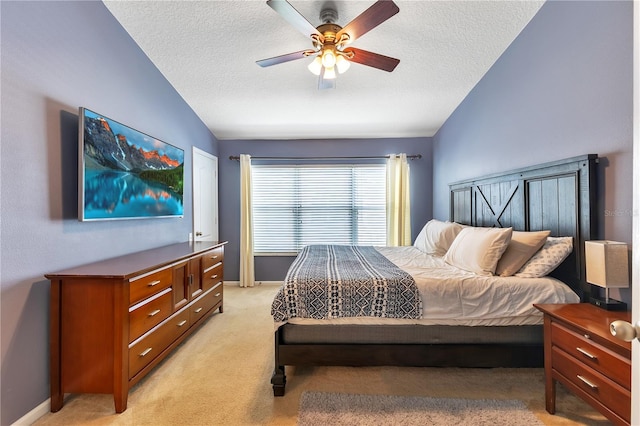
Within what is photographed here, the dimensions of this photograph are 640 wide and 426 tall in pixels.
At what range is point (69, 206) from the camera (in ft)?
6.56

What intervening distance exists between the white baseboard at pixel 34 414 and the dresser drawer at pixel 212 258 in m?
1.39

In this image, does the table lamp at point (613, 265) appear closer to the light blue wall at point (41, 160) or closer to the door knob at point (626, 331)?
the door knob at point (626, 331)

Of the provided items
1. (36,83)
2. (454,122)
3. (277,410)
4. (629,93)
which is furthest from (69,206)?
(454,122)

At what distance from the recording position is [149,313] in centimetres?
203

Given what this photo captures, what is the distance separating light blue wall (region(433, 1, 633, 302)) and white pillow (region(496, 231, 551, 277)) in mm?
334

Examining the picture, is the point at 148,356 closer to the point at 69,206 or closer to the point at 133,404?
the point at 133,404

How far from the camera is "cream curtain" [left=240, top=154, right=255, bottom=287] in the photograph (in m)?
4.58

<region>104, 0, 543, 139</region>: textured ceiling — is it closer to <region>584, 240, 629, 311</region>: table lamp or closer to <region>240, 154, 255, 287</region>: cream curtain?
<region>240, 154, 255, 287</region>: cream curtain

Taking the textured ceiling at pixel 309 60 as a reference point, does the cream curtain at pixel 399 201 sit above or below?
below

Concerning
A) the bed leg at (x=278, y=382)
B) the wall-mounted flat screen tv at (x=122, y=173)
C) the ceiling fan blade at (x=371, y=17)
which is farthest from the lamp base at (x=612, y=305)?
the wall-mounted flat screen tv at (x=122, y=173)

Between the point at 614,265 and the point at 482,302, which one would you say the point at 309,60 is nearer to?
the point at 482,302

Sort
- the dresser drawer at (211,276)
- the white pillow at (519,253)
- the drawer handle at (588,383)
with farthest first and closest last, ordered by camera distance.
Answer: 1. the dresser drawer at (211,276)
2. the white pillow at (519,253)
3. the drawer handle at (588,383)

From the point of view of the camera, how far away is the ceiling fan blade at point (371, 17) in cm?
172

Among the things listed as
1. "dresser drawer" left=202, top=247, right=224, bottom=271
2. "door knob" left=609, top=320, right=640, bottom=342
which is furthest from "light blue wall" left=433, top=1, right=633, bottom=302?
"dresser drawer" left=202, top=247, right=224, bottom=271
